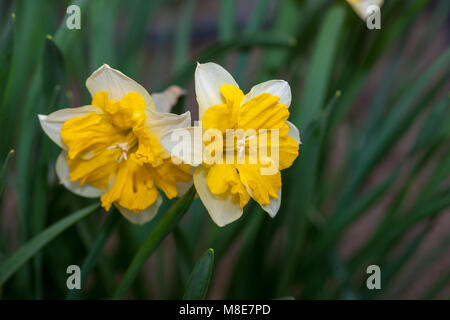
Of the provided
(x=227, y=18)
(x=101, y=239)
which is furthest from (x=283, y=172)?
(x=227, y=18)

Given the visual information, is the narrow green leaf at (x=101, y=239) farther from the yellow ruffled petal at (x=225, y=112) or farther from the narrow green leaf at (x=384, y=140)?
the narrow green leaf at (x=384, y=140)

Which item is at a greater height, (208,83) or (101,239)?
(208,83)

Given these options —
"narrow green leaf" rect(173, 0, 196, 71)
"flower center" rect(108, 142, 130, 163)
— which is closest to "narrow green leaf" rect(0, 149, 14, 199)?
"flower center" rect(108, 142, 130, 163)

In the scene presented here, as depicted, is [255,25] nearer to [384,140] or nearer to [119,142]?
[384,140]

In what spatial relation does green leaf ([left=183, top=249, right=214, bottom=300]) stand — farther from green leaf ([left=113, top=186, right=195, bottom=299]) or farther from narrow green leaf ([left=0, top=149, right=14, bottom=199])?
narrow green leaf ([left=0, top=149, right=14, bottom=199])

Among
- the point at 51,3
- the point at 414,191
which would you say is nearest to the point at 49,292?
the point at 51,3

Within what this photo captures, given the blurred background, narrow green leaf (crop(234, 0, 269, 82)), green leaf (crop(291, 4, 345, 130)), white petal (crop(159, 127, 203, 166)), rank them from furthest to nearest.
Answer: narrow green leaf (crop(234, 0, 269, 82))
green leaf (crop(291, 4, 345, 130))
the blurred background
white petal (crop(159, 127, 203, 166))
